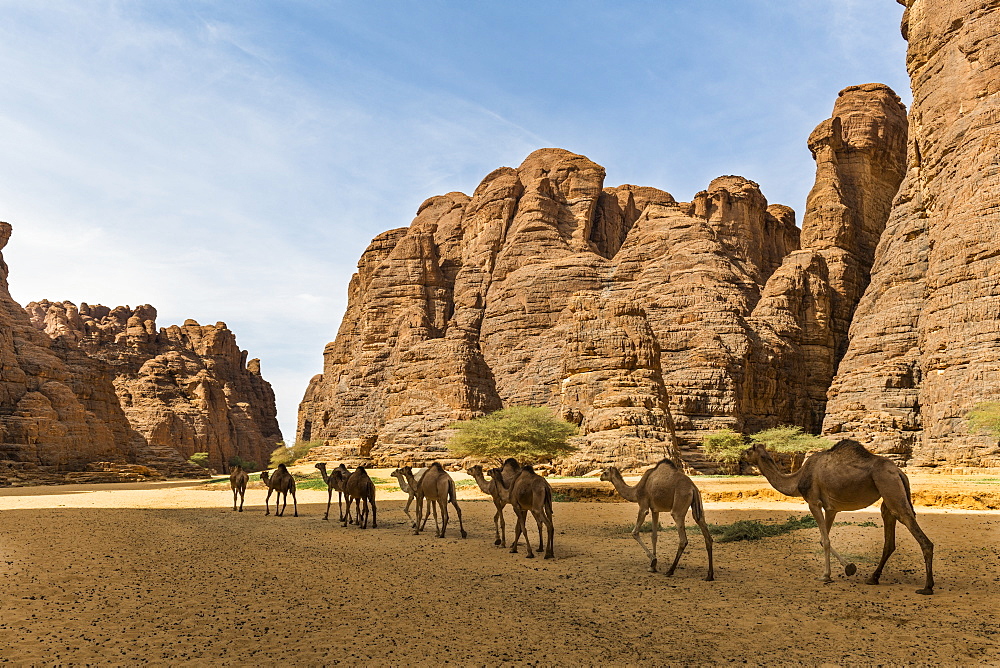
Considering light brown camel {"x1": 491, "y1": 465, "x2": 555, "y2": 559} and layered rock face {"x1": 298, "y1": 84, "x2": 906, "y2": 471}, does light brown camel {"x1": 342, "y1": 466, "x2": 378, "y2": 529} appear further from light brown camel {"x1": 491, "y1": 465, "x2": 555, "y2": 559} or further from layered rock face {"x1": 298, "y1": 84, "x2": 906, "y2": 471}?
layered rock face {"x1": 298, "y1": 84, "x2": 906, "y2": 471}

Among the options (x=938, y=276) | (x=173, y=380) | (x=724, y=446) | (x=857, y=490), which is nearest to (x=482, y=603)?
(x=857, y=490)

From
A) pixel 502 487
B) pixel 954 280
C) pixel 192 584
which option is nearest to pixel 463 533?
pixel 502 487

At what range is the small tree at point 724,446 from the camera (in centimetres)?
5106

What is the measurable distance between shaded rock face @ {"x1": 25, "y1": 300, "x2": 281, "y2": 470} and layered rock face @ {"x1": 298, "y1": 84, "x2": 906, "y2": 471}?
1580 cm

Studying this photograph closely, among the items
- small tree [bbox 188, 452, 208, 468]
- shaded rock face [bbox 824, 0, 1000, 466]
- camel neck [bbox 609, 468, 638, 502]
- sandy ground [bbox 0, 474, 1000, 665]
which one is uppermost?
shaded rock face [bbox 824, 0, 1000, 466]

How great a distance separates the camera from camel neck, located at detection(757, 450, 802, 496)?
10625 millimetres

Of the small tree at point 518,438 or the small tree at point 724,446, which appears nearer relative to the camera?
the small tree at point 518,438

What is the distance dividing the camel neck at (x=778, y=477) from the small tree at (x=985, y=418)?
32.7 meters

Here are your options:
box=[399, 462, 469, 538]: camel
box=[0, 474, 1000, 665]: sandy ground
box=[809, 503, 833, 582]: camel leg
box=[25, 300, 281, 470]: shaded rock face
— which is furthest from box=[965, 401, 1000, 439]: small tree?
box=[25, 300, 281, 470]: shaded rock face

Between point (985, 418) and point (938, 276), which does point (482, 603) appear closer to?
point (985, 418)

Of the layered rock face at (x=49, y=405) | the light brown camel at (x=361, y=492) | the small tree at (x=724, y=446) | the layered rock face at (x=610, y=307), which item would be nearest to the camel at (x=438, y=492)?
the light brown camel at (x=361, y=492)

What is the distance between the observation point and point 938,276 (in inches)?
1831

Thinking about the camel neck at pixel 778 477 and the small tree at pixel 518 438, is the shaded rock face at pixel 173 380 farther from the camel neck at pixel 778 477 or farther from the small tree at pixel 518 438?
the camel neck at pixel 778 477

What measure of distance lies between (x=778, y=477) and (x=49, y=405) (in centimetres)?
6881
